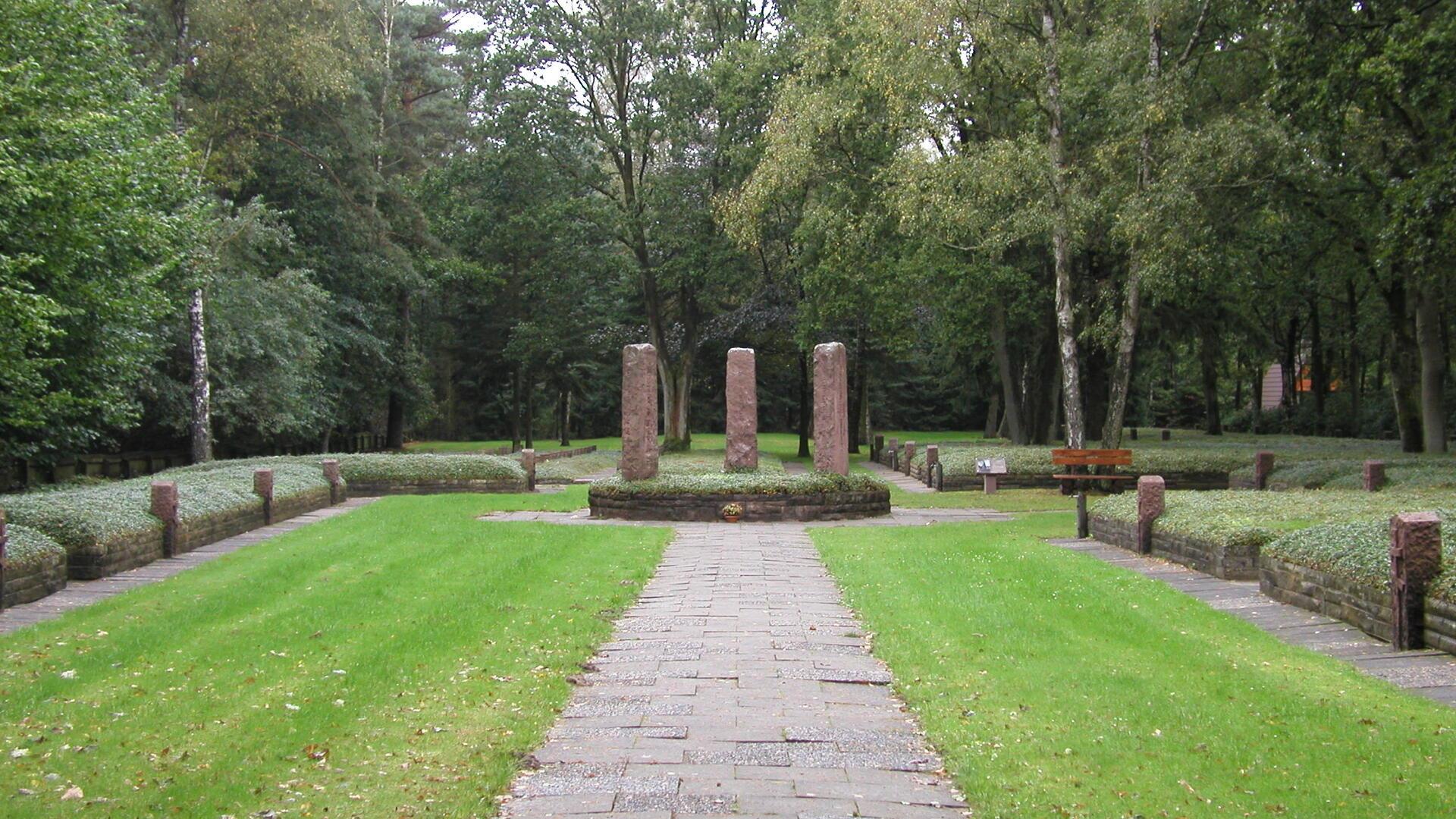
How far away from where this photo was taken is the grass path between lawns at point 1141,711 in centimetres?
496

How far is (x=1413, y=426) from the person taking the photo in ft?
84.9

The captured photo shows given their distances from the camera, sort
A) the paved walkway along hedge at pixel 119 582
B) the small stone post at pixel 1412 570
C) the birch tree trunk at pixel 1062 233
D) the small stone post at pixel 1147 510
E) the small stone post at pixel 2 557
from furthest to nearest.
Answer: the birch tree trunk at pixel 1062 233 → the small stone post at pixel 1147 510 → the small stone post at pixel 2 557 → the paved walkway along hedge at pixel 119 582 → the small stone post at pixel 1412 570

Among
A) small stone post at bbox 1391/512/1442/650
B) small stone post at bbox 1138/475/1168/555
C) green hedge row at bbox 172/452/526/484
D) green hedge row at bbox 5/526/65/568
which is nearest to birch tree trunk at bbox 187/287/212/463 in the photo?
green hedge row at bbox 172/452/526/484

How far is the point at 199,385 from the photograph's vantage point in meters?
23.6

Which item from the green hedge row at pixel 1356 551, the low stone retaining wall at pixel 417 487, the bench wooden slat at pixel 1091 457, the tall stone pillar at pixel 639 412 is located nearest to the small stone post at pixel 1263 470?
the bench wooden slat at pixel 1091 457

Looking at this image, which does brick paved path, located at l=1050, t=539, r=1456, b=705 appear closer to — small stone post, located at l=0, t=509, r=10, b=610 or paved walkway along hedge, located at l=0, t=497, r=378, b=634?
paved walkway along hedge, located at l=0, t=497, r=378, b=634

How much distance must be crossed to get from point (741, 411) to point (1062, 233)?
262 inches

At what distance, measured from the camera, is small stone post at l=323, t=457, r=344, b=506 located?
70.3 ft

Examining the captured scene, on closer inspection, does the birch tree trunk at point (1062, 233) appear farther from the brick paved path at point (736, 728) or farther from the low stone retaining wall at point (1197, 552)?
the brick paved path at point (736, 728)

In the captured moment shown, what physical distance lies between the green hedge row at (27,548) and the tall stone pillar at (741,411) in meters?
10.3

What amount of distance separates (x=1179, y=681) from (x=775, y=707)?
2541 millimetres

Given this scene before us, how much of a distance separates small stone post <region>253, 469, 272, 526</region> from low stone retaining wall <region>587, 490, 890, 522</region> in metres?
5.35

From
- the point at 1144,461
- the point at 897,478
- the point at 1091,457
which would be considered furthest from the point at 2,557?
the point at 897,478

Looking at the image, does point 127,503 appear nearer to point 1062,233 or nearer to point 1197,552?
point 1197,552
